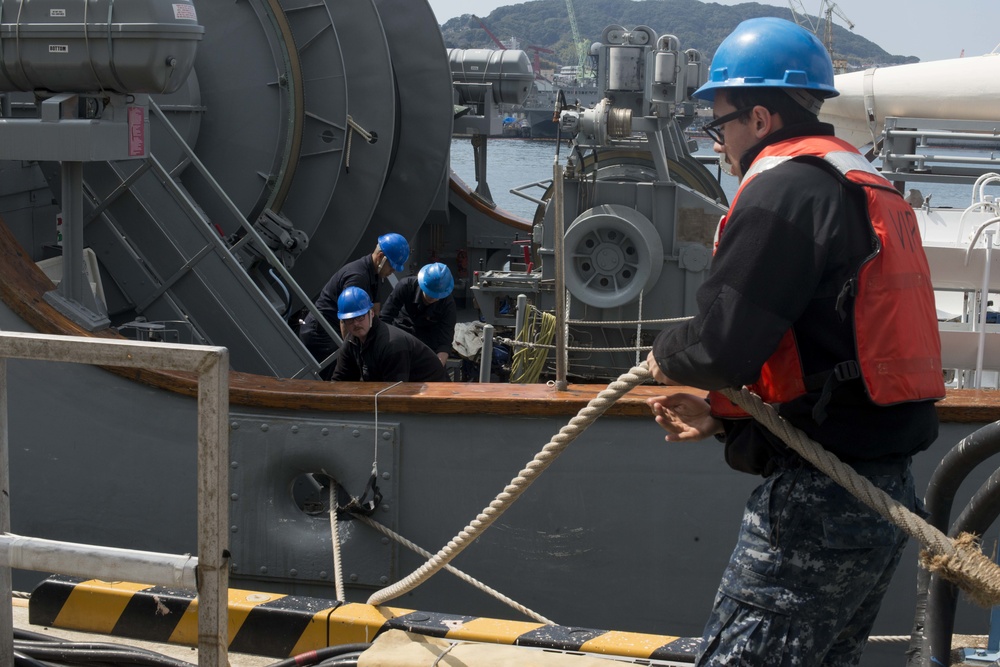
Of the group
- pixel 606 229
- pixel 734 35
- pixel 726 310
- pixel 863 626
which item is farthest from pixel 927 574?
pixel 606 229

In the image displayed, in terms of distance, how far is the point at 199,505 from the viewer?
7.99ft

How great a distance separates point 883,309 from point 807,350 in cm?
18

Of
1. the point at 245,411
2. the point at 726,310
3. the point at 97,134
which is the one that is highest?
the point at 97,134

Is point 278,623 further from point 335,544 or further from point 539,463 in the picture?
point 539,463

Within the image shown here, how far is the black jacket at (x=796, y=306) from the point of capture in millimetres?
2184

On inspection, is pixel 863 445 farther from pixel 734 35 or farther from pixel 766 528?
pixel 734 35

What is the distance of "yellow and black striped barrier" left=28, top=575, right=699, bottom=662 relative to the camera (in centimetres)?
329

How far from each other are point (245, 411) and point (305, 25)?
4.23 meters

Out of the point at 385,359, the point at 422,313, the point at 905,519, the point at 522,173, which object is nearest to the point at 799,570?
the point at 905,519

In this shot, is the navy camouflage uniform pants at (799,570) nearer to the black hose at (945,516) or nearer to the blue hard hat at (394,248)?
the black hose at (945,516)

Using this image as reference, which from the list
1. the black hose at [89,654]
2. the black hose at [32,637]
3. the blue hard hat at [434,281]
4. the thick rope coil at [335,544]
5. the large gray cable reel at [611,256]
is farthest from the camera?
the large gray cable reel at [611,256]

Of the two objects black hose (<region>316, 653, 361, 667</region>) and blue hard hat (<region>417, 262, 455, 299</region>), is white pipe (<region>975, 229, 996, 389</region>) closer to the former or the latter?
black hose (<region>316, 653, 361, 667</region>)

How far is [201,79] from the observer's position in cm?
745

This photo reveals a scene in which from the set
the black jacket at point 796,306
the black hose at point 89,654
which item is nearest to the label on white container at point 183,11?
the black hose at point 89,654
